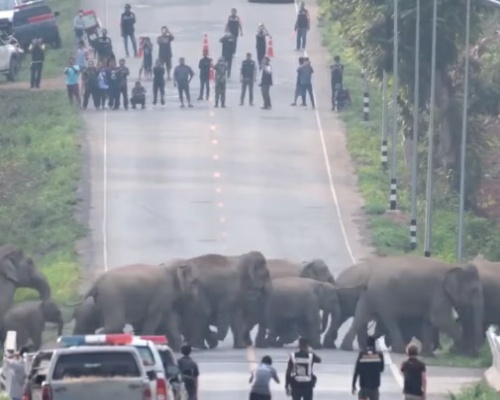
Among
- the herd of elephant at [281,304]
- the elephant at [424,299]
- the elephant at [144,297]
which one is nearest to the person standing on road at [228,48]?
the herd of elephant at [281,304]

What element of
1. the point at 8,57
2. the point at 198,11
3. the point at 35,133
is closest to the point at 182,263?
the point at 35,133

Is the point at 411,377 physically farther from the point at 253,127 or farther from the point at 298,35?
the point at 298,35

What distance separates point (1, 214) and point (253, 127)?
493 inches

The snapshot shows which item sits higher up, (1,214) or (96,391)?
(96,391)

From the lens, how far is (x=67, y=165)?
6519 centimetres

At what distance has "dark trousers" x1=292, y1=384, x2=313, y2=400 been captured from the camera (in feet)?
107

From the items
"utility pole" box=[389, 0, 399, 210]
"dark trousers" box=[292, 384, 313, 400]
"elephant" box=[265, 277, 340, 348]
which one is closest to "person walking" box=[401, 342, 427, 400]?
"dark trousers" box=[292, 384, 313, 400]

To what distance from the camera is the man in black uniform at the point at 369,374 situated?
1266 inches

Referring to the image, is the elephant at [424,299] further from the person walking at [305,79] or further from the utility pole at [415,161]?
the person walking at [305,79]

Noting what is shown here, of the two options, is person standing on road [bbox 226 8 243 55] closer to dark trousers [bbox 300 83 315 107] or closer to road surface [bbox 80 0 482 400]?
road surface [bbox 80 0 482 400]

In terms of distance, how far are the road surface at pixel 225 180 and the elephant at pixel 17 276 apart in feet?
13.2

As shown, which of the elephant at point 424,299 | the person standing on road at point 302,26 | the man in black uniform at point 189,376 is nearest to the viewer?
the man in black uniform at point 189,376

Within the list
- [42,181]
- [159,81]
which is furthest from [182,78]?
[42,181]

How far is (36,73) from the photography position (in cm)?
7644
